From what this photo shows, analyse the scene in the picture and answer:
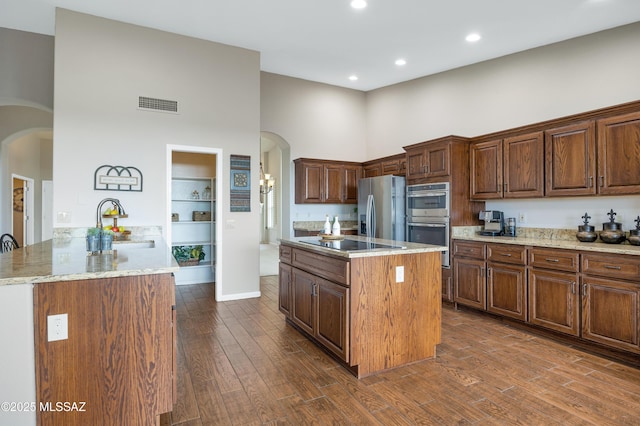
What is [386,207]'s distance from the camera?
17.5 ft

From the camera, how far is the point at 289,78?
6.24 m

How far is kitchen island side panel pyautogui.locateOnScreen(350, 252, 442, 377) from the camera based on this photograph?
260 centimetres

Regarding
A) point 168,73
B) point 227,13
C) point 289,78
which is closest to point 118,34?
point 168,73

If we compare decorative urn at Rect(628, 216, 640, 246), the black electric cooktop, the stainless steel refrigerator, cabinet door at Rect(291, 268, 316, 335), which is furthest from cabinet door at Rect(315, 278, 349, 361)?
decorative urn at Rect(628, 216, 640, 246)

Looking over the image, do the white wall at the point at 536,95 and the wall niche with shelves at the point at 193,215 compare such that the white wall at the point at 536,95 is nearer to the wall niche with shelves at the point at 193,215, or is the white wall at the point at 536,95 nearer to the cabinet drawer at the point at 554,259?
the cabinet drawer at the point at 554,259

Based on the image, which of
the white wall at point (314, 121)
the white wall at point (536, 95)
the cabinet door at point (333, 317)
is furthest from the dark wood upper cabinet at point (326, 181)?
the cabinet door at point (333, 317)

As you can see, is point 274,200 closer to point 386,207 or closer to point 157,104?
point 386,207

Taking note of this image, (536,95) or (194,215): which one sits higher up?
(536,95)

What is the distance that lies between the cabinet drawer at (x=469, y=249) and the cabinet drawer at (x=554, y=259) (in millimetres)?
598

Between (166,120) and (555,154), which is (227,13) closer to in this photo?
(166,120)

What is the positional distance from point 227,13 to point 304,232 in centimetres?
363


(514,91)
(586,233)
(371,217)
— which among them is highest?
(514,91)

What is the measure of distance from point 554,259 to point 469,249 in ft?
3.27

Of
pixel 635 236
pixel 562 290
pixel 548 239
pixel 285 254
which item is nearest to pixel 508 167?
pixel 548 239
